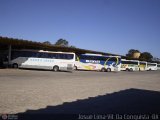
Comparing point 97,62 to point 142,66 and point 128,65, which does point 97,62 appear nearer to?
point 128,65

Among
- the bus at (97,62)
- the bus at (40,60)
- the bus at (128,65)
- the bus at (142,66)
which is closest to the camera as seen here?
the bus at (40,60)

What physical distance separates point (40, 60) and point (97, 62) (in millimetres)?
11747

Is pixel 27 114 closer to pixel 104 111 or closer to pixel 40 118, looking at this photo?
pixel 40 118

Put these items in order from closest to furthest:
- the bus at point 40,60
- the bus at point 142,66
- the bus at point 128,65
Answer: the bus at point 40,60, the bus at point 128,65, the bus at point 142,66

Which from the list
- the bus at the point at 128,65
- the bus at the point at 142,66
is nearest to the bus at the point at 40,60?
the bus at the point at 128,65

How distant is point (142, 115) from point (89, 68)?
3343 cm

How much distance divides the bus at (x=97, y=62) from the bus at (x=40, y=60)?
671 centimetres

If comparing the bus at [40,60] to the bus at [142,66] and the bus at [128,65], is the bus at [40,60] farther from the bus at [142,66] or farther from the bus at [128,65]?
the bus at [142,66]

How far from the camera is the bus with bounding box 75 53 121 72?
132 feet

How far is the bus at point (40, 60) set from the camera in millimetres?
33000

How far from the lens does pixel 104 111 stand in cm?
797

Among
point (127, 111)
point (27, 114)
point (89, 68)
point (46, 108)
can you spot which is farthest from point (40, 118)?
point (89, 68)

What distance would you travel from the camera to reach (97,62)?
1626 inches

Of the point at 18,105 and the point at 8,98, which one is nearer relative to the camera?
the point at 18,105
